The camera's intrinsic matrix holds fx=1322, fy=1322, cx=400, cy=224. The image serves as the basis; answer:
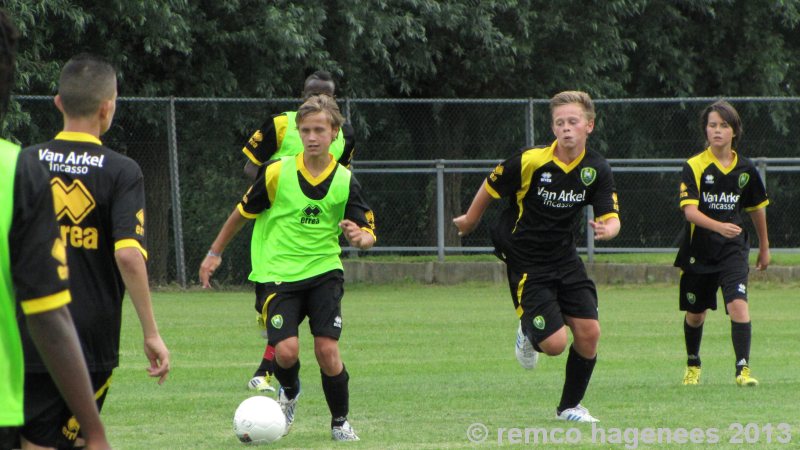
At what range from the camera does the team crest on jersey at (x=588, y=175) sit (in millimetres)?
7512

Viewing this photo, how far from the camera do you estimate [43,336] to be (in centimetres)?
307

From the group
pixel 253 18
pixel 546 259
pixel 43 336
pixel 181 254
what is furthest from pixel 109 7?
pixel 43 336

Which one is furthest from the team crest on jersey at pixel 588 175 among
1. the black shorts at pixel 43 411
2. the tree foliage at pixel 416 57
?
the tree foliage at pixel 416 57

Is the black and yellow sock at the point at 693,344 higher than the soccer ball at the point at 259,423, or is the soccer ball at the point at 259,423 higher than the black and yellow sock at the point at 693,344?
the soccer ball at the point at 259,423

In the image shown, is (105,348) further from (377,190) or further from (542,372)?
(377,190)

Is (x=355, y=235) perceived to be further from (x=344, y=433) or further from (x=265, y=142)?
(x=265, y=142)

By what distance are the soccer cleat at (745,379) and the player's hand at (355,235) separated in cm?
338

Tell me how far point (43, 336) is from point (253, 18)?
15.9 meters

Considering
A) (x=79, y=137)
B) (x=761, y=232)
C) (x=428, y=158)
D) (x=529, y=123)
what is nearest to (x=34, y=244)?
(x=79, y=137)

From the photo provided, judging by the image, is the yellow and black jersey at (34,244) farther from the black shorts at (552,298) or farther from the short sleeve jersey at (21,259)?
the black shorts at (552,298)

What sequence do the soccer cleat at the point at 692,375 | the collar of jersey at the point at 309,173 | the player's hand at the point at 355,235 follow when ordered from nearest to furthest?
the player's hand at the point at 355,235 → the collar of jersey at the point at 309,173 → the soccer cleat at the point at 692,375

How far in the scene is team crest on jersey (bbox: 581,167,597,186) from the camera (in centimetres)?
751

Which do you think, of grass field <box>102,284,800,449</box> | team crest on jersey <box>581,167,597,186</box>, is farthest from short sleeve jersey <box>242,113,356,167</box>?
team crest on jersey <box>581,167,597,186</box>

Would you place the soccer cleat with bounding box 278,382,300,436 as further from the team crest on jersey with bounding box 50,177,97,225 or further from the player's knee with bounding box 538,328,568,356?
the team crest on jersey with bounding box 50,177,97,225
